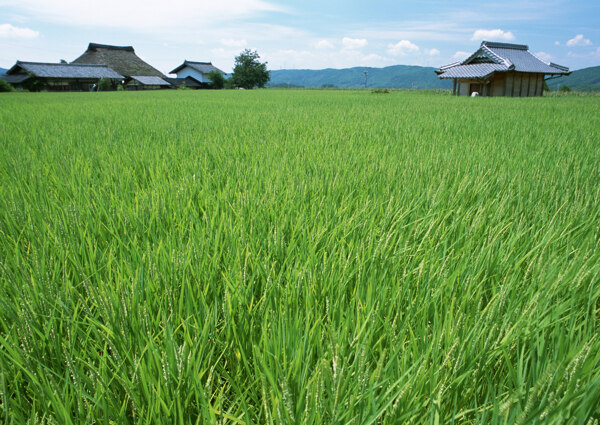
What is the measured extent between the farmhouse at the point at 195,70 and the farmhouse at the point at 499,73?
37044 millimetres

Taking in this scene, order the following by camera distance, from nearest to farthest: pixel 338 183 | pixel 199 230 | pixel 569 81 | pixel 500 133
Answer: pixel 199 230, pixel 338 183, pixel 500 133, pixel 569 81

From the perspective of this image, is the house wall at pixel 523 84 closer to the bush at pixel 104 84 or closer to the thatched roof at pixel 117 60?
the bush at pixel 104 84

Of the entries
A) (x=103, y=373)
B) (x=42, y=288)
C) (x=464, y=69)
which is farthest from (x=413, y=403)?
(x=464, y=69)

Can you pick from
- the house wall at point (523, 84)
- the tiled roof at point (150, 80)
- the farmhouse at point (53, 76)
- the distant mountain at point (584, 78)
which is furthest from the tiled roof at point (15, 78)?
the distant mountain at point (584, 78)

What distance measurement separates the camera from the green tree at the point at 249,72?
4806 centimetres

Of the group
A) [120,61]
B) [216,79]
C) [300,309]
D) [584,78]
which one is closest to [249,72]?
[216,79]

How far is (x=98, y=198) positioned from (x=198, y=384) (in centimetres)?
110

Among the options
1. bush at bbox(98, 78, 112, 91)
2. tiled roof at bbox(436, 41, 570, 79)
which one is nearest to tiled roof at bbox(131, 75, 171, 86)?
bush at bbox(98, 78, 112, 91)

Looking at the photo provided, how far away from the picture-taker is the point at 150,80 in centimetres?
4409

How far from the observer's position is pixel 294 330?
0.58m

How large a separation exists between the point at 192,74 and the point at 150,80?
8.44 meters

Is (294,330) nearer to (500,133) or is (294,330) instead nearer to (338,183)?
(338,183)

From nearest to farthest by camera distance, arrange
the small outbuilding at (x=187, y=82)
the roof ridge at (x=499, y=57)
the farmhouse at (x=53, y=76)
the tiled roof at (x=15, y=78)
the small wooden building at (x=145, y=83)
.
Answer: the roof ridge at (x=499, y=57) < the farmhouse at (x=53, y=76) < the tiled roof at (x=15, y=78) < the small wooden building at (x=145, y=83) < the small outbuilding at (x=187, y=82)

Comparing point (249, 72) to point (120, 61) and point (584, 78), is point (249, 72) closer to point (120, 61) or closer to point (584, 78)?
point (120, 61)
